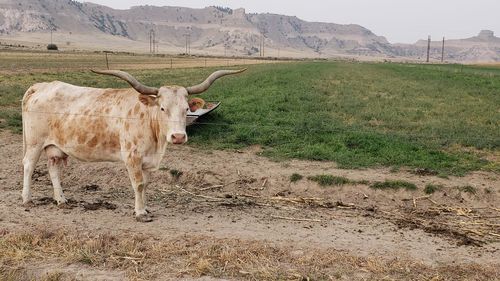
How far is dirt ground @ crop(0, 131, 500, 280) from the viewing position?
6148 millimetres

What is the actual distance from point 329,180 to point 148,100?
4.32 meters

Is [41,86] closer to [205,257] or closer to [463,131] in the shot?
[205,257]

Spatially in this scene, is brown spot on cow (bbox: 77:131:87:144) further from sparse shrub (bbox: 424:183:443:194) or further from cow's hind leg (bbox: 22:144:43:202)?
sparse shrub (bbox: 424:183:443:194)

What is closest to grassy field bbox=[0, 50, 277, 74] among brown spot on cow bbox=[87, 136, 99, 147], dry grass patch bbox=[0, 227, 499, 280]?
brown spot on cow bbox=[87, 136, 99, 147]

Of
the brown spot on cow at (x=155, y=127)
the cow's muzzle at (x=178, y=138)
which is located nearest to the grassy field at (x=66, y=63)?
the brown spot on cow at (x=155, y=127)

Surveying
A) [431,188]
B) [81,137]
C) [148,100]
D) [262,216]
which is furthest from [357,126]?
[81,137]

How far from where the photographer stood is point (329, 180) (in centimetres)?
1023

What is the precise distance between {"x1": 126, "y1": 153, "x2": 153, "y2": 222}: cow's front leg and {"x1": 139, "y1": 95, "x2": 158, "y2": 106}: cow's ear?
2.89ft

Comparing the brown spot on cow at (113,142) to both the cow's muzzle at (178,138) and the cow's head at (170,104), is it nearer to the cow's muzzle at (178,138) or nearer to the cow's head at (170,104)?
the cow's head at (170,104)

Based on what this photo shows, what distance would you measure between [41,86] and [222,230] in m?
4.41

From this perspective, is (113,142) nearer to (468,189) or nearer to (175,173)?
(175,173)

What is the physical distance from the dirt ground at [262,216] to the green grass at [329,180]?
0.40 feet

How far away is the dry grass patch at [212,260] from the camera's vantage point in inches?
234

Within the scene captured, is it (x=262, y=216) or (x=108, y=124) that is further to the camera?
(x=262, y=216)
